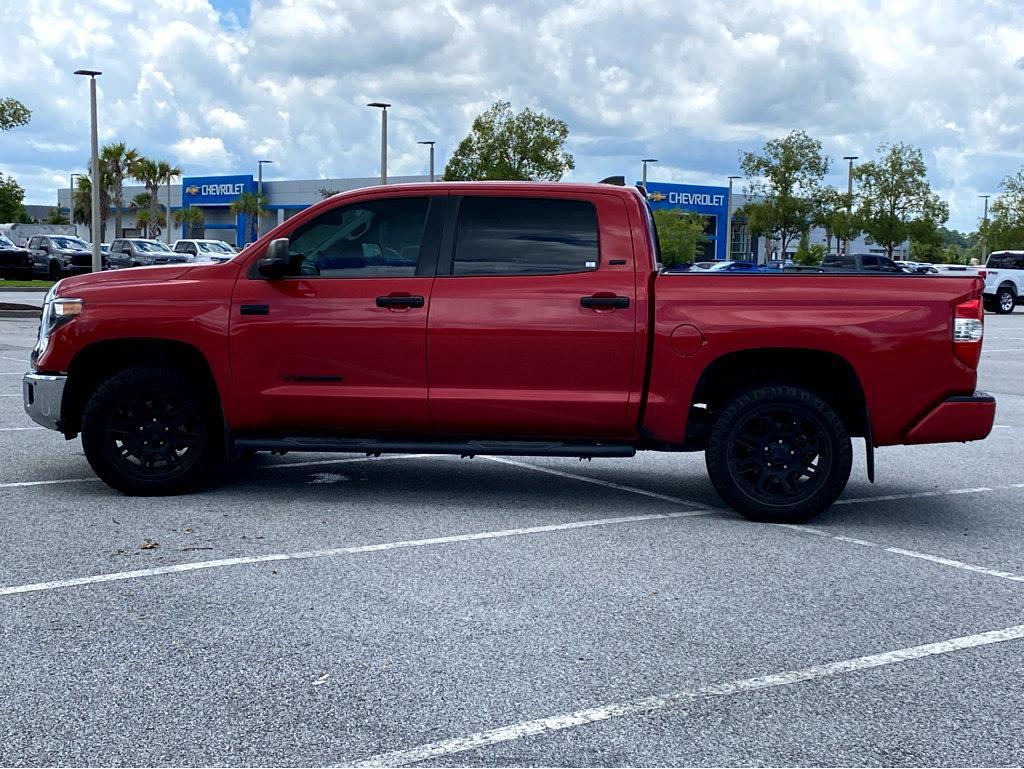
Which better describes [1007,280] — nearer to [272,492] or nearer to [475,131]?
[475,131]

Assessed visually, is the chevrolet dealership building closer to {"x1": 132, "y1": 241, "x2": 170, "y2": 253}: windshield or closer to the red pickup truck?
{"x1": 132, "y1": 241, "x2": 170, "y2": 253}: windshield

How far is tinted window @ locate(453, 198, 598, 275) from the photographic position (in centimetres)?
721

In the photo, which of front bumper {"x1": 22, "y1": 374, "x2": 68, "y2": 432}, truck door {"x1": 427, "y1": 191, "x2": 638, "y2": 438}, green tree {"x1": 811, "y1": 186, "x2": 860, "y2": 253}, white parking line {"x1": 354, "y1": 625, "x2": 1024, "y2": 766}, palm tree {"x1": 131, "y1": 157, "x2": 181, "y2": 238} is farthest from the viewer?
palm tree {"x1": 131, "y1": 157, "x2": 181, "y2": 238}

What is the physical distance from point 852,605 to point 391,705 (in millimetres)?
2276

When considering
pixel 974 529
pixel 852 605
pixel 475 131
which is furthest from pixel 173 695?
pixel 475 131

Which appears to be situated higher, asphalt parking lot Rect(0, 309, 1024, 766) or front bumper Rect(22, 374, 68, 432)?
front bumper Rect(22, 374, 68, 432)

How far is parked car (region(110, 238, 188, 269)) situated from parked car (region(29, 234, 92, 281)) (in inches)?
63.7

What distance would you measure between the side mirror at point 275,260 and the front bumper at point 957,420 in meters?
3.73

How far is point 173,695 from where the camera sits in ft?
13.5

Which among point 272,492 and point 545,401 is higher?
point 545,401

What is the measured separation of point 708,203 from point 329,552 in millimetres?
79984

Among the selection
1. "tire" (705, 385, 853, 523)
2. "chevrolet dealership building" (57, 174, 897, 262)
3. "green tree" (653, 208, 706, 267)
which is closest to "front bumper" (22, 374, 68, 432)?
"tire" (705, 385, 853, 523)

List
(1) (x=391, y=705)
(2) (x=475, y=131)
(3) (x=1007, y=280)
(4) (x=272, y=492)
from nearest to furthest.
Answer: (1) (x=391, y=705) → (4) (x=272, y=492) → (3) (x=1007, y=280) → (2) (x=475, y=131)

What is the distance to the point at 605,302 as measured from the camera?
7004mm
